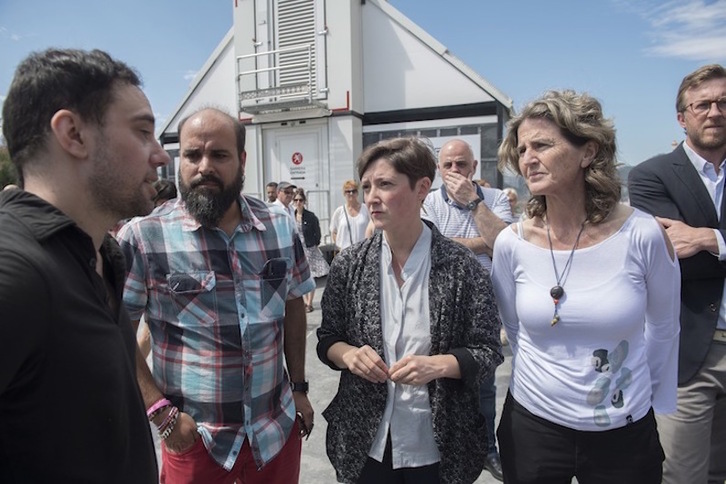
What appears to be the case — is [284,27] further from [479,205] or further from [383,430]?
[383,430]

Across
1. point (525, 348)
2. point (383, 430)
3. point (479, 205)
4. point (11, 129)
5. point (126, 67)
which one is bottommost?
point (383, 430)

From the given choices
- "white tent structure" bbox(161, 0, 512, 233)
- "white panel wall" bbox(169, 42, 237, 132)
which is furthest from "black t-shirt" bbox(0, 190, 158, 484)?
"white panel wall" bbox(169, 42, 237, 132)

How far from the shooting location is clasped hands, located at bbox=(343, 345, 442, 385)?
1593mm

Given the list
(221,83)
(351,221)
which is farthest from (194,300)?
(221,83)

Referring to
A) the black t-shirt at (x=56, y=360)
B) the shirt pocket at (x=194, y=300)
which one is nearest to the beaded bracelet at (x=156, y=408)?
the shirt pocket at (x=194, y=300)

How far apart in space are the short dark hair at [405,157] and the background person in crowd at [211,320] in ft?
1.81

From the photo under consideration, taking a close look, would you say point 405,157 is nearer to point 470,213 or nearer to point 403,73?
point 470,213

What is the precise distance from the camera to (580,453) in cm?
165

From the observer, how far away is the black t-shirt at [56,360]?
86cm

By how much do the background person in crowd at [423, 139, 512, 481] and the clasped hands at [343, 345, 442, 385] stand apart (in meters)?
1.47

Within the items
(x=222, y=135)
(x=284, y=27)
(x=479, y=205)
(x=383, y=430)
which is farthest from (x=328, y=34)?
(x=383, y=430)

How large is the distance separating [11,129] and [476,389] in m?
1.66

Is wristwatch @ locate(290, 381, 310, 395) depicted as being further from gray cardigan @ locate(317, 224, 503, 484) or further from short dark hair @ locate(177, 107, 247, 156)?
short dark hair @ locate(177, 107, 247, 156)

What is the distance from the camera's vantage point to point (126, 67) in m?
1.20
